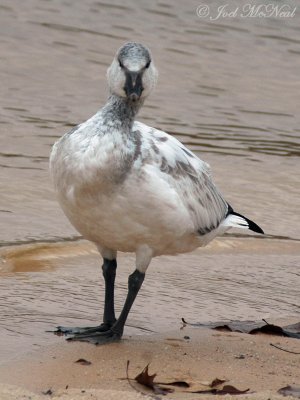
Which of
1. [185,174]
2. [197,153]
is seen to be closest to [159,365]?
[185,174]

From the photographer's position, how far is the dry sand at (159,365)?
5703mm

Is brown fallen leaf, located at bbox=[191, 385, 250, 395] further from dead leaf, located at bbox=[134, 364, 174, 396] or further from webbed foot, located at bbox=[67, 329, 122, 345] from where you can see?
webbed foot, located at bbox=[67, 329, 122, 345]

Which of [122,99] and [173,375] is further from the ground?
[122,99]

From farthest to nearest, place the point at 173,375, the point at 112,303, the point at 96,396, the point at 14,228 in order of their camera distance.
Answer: the point at 14,228
the point at 112,303
the point at 173,375
the point at 96,396

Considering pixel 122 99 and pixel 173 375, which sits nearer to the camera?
pixel 173 375

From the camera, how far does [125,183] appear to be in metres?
6.44

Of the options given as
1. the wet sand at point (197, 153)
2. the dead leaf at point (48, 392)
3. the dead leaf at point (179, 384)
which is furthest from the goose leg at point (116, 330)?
the dead leaf at point (48, 392)

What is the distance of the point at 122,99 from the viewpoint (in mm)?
6770

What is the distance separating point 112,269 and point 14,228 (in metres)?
1.85

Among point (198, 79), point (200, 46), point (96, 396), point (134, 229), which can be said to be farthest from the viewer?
point (200, 46)

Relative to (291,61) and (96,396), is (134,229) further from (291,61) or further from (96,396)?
(291,61)

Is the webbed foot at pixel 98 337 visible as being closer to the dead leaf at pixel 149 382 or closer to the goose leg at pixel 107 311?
the goose leg at pixel 107 311

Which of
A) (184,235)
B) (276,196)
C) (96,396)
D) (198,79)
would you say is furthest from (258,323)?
(198,79)

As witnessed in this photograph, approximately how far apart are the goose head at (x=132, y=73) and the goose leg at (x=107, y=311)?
106cm
